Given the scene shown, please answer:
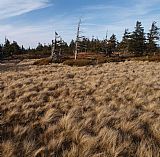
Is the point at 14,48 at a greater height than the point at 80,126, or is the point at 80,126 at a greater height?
the point at 14,48

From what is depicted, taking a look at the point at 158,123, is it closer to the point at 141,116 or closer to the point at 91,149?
the point at 141,116

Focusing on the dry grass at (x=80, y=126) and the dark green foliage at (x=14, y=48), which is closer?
the dry grass at (x=80, y=126)

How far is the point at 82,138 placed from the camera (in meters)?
5.75

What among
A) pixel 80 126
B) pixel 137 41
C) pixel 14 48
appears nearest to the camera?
pixel 80 126

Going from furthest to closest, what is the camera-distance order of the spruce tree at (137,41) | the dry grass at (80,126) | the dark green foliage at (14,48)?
the dark green foliage at (14,48)
the spruce tree at (137,41)
the dry grass at (80,126)

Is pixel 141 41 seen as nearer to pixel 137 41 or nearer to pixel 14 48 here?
pixel 137 41

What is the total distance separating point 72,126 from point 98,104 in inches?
120

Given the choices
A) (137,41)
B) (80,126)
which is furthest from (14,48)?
(80,126)

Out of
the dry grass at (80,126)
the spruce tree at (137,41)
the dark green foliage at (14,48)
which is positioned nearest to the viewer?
the dry grass at (80,126)

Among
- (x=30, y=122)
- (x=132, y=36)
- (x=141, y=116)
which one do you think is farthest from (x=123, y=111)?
(x=132, y=36)

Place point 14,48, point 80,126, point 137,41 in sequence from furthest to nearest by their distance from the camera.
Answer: point 14,48
point 137,41
point 80,126

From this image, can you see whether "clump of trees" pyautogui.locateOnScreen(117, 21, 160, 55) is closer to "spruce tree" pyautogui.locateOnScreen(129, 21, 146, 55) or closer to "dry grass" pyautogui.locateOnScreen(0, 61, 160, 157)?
"spruce tree" pyautogui.locateOnScreen(129, 21, 146, 55)

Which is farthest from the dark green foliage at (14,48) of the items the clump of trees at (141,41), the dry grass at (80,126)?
the dry grass at (80,126)

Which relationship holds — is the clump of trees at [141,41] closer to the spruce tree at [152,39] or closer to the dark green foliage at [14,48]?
the spruce tree at [152,39]
